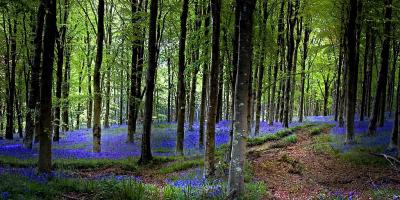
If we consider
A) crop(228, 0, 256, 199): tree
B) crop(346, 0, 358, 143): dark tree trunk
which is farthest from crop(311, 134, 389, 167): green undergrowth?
crop(228, 0, 256, 199): tree

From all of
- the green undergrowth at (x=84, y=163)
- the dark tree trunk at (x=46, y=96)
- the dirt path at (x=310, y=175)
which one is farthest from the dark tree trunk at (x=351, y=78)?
the dark tree trunk at (x=46, y=96)

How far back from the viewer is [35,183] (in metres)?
9.77

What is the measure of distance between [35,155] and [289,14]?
22.0 metres

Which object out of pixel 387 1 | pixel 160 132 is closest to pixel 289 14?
pixel 387 1

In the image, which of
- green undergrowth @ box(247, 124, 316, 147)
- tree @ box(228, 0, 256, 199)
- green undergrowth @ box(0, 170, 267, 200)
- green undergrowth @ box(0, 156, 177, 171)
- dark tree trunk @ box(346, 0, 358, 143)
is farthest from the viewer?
green undergrowth @ box(247, 124, 316, 147)

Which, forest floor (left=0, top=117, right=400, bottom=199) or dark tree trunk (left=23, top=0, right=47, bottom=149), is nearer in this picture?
forest floor (left=0, top=117, right=400, bottom=199)

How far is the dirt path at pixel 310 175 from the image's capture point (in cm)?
1129

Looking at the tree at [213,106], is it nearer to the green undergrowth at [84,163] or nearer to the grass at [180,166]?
the grass at [180,166]

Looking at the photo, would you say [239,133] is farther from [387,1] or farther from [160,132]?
[160,132]

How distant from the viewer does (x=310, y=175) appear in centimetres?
1422

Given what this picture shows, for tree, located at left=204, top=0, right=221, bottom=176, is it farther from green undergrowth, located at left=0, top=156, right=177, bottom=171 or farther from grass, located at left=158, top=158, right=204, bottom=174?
green undergrowth, located at left=0, top=156, right=177, bottom=171

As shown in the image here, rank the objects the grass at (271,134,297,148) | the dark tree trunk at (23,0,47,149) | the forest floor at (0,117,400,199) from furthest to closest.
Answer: the grass at (271,134,297,148), the dark tree trunk at (23,0,47,149), the forest floor at (0,117,400,199)

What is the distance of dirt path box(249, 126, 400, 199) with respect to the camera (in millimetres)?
11289

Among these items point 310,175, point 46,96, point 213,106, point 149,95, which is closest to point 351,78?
point 310,175
